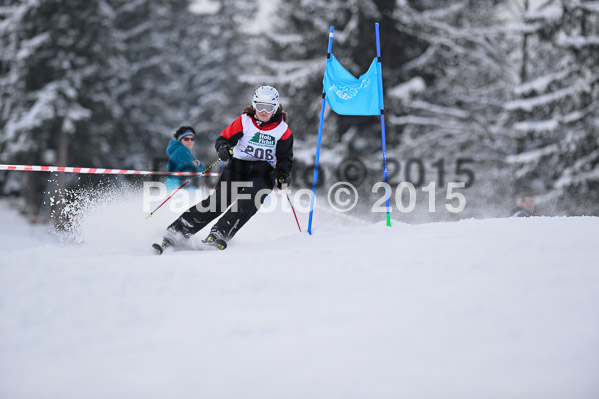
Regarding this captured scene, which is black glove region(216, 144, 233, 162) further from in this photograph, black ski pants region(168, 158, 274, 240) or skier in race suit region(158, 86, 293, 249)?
black ski pants region(168, 158, 274, 240)

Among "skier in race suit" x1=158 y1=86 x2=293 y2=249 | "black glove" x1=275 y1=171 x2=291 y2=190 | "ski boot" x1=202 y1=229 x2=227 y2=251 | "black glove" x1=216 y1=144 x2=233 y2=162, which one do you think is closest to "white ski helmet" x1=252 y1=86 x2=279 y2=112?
"skier in race suit" x1=158 y1=86 x2=293 y2=249

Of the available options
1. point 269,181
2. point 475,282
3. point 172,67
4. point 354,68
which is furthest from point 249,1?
point 475,282

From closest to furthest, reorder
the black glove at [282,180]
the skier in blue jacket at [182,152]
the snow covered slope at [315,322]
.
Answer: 1. the snow covered slope at [315,322]
2. the black glove at [282,180]
3. the skier in blue jacket at [182,152]

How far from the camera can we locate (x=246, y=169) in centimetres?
584

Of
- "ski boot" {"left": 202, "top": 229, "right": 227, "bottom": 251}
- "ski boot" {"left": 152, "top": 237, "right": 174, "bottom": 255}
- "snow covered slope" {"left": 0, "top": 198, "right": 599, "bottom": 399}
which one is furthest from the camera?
"ski boot" {"left": 202, "top": 229, "right": 227, "bottom": 251}

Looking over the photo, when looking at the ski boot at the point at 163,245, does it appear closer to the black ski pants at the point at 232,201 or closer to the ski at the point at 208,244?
the ski at the point at 208,244

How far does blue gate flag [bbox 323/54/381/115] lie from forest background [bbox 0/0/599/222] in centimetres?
556

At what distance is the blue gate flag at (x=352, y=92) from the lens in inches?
235

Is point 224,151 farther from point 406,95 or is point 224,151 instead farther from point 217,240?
point 406,95

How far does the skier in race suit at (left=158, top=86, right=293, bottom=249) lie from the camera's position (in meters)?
5.51

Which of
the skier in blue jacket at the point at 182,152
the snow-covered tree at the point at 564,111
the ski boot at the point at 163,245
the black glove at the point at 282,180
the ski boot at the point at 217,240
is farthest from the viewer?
the snow-covered tree at the point at 564,111

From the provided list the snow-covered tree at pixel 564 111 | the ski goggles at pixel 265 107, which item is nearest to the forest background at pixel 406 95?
the snow-covered tree at pixel 564 111

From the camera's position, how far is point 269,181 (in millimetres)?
5809

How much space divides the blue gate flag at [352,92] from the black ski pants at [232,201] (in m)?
1.11
